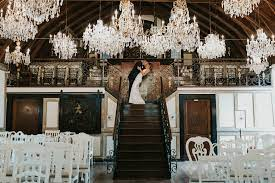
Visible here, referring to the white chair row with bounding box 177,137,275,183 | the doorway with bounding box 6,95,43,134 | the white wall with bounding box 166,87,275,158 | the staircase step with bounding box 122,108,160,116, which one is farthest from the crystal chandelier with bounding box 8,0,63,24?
the white wall with bounding box 166,87,275,158

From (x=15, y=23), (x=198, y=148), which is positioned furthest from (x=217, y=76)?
(x=15, y=23)

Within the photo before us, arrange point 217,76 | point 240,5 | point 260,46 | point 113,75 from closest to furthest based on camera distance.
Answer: point 240,5 < point 260,46 < point 217,76 < point 113,75

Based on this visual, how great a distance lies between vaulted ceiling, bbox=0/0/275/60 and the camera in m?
13.6

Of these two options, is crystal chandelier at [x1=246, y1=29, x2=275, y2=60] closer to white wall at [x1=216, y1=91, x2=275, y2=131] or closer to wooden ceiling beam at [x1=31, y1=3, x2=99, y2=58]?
white wall at [x1=216, y1=91, x2=275, y2=131]

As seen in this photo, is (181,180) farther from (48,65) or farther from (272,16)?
(48,65)

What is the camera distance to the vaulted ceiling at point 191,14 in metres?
13.6

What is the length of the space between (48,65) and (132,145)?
7529 millimetres

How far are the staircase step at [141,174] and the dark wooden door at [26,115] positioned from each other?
5978mm

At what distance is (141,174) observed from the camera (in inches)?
344

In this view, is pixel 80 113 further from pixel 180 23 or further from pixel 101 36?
pixel 180 23

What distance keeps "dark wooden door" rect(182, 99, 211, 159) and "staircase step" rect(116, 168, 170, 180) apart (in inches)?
194

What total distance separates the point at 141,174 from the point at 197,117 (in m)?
5.60

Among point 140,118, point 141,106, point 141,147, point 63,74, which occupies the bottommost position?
point 141,147

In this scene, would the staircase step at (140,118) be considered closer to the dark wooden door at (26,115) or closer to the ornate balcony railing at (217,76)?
the ornate balcony railing at (217,76)
